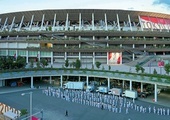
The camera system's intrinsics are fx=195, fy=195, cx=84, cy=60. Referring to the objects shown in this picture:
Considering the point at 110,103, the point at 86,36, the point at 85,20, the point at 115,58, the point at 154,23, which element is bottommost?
the point at 110,103

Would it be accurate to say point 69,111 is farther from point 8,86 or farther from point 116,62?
point 116,62

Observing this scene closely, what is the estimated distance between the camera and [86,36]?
76125 mm

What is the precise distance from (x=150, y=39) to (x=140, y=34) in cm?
445

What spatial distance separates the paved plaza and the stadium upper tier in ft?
128

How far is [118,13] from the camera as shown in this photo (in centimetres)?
7806

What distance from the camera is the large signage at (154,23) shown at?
264 ft

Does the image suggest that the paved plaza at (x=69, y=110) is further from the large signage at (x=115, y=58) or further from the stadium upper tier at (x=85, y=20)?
the stadium upper tier at (x=85, y=20)

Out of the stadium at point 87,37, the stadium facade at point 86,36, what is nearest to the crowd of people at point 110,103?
the stadium at point 87,37

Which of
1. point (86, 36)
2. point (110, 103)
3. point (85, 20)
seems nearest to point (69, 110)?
point (110, 103)

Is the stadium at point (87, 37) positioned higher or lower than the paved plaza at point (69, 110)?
higher

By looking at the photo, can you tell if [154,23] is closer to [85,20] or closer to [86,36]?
[85,20]

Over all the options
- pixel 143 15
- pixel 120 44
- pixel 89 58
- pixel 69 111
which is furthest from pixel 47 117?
pixel 143 15

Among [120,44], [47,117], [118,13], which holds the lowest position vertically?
[47,117]

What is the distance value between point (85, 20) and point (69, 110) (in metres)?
52.9
